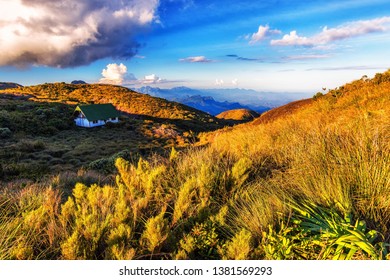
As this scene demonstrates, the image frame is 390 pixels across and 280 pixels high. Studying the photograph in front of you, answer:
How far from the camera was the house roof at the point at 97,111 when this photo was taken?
1960 inches

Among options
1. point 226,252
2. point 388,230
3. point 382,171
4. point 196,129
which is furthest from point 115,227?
point 196,129

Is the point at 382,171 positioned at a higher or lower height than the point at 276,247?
higher

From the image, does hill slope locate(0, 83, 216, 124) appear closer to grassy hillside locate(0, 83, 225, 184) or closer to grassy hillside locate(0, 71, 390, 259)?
grassy hillside locate(0, 83, 225, 184)

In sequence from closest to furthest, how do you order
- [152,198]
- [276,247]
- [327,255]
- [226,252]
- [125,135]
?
[327,255]
[276,247]
[226,252]
[152,198]
[125,135]

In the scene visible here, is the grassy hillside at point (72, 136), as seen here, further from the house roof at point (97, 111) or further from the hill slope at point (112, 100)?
the house roof at point (97, 111)

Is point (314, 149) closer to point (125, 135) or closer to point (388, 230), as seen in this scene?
point (388, 230)

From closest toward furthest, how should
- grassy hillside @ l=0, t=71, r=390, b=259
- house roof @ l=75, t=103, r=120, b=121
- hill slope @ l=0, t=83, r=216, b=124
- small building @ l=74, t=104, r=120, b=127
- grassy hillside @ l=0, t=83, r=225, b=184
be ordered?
grassy hillside @ l=0, t=71, r=390, b=259 < grassy hillside @ l=0, t=83, r=225, b=184 < small building @ l=74, t=104, r=120, b=127 < house roof @ l=75, t=103, r=120, b=121 < hill slope @ l=0, t=83, r=216, b=124

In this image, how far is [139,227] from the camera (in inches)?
135

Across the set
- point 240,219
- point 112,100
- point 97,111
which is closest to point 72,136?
point 97,111

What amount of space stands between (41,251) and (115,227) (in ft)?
2.80

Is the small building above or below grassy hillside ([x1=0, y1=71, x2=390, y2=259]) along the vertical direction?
above

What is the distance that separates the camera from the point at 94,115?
51.0m

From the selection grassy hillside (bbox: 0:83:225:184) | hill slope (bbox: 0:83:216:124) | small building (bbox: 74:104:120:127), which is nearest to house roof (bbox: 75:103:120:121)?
small building (bbox: 74:104:120:127)

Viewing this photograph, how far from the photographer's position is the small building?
49.6 metres
